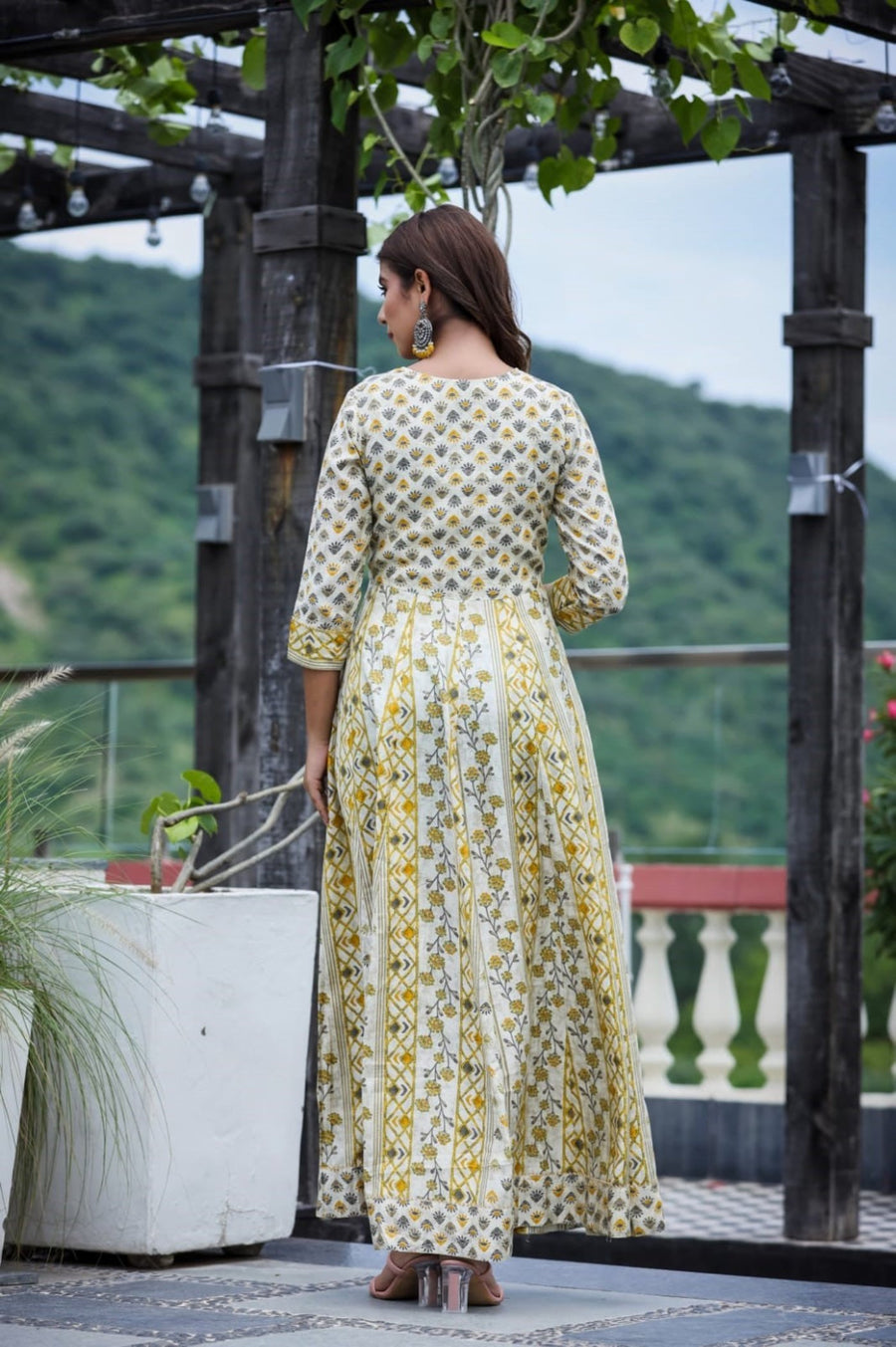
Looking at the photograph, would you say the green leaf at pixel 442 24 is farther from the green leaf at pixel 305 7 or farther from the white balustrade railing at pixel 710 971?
the white balustrade railing at pixel 710 971

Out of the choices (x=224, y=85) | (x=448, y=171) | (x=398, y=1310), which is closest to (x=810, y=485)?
(x=448, y=171)

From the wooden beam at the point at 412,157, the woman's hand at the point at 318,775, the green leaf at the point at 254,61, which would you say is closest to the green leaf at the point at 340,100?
the green leaf at the point at 254,61

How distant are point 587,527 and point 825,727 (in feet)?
7.01

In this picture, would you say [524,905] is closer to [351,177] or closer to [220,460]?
[351,177]

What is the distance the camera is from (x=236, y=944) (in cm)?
330

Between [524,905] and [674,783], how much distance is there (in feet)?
62.7

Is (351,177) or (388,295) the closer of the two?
(388,295)

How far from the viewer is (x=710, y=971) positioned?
6.05 metres

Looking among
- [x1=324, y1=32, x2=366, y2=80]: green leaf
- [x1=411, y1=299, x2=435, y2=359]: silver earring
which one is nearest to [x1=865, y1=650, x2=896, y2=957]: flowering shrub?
[x1=324, y1=32, x2=366, y2=80]: green leaf

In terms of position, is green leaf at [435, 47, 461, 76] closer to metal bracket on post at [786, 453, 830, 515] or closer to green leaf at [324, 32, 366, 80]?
green leaf at [324, 32, 366, 80]

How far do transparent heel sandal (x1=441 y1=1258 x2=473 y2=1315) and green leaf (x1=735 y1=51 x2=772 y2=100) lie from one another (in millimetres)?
2196

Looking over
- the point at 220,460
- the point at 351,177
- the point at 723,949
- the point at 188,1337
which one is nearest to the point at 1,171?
the point at 220,460

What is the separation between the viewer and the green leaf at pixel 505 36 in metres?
3.63

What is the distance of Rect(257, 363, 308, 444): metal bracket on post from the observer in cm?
377
